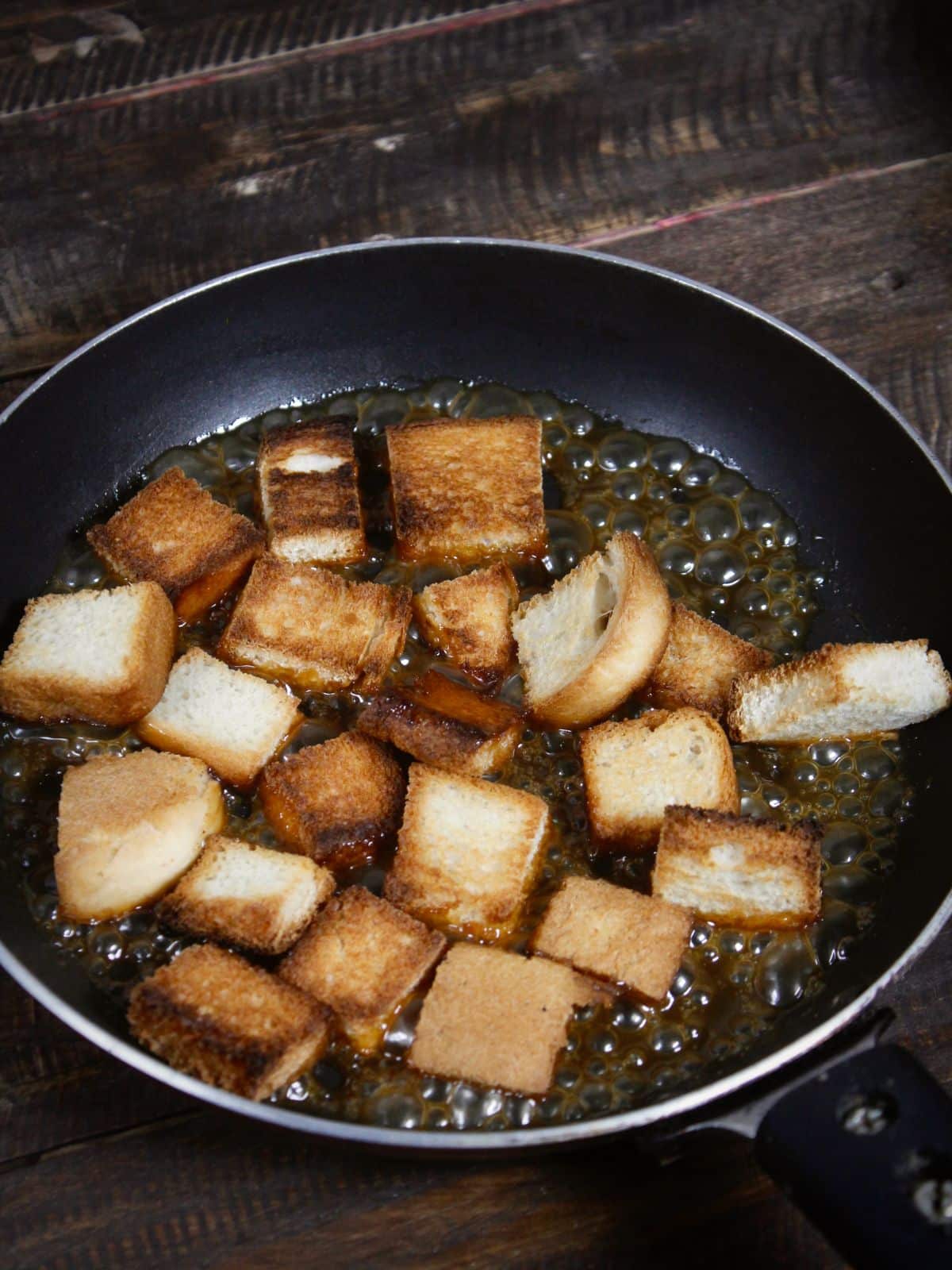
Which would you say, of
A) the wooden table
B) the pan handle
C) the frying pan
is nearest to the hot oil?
the frying pan

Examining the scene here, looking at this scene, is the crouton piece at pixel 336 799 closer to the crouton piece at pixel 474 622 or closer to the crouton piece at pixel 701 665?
the crouton piece at pixel 474 622

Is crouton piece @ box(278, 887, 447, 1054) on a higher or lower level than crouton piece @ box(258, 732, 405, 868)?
lower

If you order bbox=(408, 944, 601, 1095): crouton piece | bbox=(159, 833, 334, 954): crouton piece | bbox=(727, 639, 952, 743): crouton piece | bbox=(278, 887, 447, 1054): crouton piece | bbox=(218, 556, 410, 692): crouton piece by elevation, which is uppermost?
bbox=(218, 556, 410, 692): crouton piece

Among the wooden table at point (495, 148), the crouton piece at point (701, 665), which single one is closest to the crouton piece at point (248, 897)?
the crouton piece at point (701, 665)

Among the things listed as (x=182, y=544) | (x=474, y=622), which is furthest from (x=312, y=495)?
(x=474, y=622)

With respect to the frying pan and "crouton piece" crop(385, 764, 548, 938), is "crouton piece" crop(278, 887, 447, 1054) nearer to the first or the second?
"crouton piece" crop(385, 764, 548, 938)

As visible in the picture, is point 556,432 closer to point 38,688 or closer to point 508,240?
point 508,240

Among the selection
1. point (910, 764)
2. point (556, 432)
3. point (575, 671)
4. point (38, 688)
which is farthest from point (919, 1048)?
point (38, 688)
